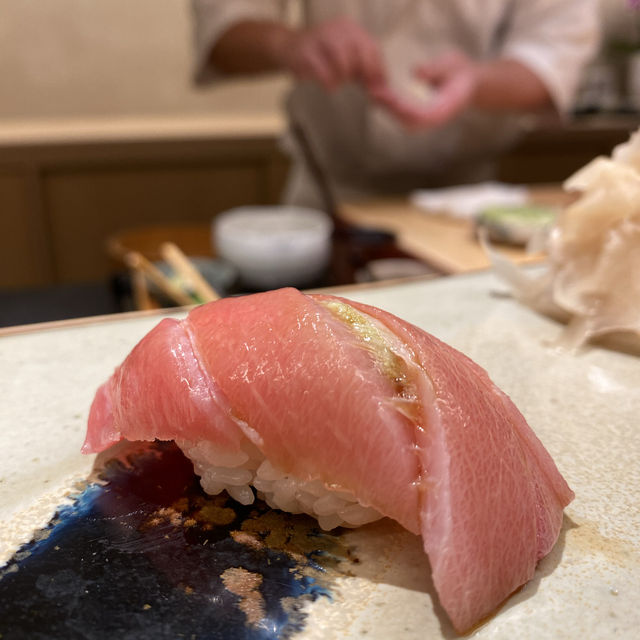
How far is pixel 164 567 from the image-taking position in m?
0.67

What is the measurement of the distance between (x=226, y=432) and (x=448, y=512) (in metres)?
0.27

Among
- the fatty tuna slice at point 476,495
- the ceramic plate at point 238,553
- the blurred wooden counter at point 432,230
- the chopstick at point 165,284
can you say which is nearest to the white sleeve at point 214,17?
the blurred wooden counter at point 432,230

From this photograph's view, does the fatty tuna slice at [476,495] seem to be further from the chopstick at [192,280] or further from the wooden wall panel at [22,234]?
the wooden wall panel at [22,234]

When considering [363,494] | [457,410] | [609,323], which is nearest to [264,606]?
[363,494]

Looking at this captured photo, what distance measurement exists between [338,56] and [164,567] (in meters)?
2.32

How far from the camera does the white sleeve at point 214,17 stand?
2.85 metres

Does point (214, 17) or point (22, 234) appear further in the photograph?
point (22, 234)

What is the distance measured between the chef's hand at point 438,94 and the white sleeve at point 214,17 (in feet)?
2.66

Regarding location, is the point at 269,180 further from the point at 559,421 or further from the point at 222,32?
the point at 559,421

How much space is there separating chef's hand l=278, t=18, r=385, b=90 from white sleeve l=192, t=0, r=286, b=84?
36cm

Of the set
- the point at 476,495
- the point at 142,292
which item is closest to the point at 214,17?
the point at 142,292

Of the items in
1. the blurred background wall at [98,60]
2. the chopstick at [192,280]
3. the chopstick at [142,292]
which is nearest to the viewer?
the chopstick at [192,280]

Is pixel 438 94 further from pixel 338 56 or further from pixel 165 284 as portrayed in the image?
pixel 165 284

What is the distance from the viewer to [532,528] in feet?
2.21
